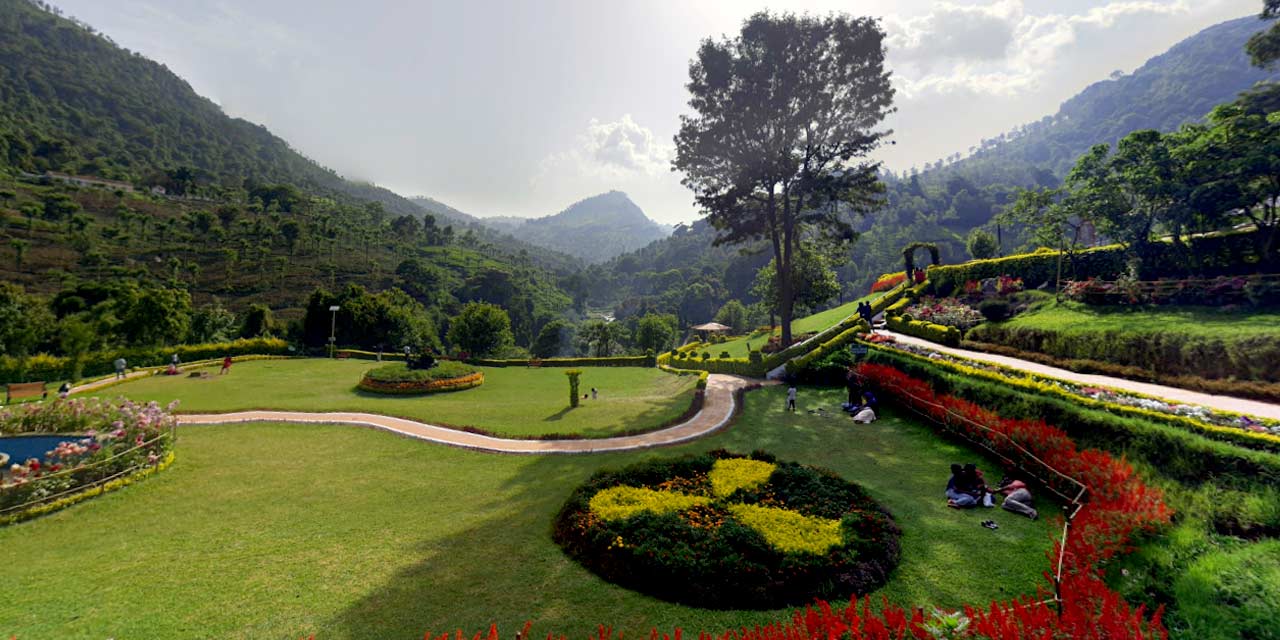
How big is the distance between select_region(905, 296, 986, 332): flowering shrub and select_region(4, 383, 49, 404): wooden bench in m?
41.1

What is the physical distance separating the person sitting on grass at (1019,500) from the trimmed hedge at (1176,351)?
26.7 ft

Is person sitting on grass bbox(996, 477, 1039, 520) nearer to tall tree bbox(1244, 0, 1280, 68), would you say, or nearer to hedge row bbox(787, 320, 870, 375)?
hedge row bbox(787, 320, 870, 375)

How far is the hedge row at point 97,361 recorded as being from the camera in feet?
82.7

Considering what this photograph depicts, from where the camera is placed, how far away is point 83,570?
6898 millimetres

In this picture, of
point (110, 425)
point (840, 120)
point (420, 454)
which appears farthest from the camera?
point (840, 120)

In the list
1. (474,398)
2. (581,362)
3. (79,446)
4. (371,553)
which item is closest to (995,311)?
(474,398)

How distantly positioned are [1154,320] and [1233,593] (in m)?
16.0

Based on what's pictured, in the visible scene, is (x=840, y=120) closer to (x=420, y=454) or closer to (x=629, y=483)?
(x=629, y=483)

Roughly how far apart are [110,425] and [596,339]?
5317cm

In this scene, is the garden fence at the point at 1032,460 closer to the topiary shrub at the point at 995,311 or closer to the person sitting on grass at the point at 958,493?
the person sitting on grass at the point at 958,493

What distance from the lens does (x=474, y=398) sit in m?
22.1

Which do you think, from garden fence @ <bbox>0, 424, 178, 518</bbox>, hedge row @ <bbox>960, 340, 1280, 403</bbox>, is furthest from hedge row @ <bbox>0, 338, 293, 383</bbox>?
hedge row @ <bbox>960, 340, 1280, 403</bbox>

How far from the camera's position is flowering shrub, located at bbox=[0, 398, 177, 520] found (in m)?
8.97

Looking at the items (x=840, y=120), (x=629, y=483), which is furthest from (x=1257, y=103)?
(x=629, y=483)
